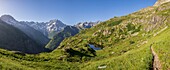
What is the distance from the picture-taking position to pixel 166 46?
7825cm

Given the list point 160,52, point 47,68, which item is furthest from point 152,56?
point 47,68

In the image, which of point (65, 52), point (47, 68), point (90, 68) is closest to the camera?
point (47, 68)

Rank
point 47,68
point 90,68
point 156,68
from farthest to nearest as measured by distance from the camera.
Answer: point 90,68 < point 47,68 < point 156,68

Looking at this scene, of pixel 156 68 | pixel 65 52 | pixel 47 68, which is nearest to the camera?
pixel 156 68

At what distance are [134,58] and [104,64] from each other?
11.4 m

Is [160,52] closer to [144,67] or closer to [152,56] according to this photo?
[152,56]

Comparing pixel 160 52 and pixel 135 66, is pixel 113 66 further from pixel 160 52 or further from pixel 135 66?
pixel 160 52

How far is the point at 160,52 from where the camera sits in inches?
3027

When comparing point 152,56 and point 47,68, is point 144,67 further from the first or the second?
point 47,68

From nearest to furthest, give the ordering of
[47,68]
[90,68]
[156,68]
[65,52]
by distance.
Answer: [156,68] → [47,68] → [90,68] → [65,52]

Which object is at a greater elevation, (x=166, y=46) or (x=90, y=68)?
(x=166, y=46)

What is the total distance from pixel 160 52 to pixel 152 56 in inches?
135

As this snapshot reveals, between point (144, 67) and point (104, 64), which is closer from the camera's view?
point (144, 67)

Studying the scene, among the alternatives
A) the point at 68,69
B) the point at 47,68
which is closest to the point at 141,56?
the point at 68,69
